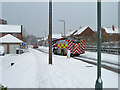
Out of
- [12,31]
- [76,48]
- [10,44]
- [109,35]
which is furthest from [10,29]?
[76,48]

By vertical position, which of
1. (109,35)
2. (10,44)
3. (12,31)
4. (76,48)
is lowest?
(76,48)

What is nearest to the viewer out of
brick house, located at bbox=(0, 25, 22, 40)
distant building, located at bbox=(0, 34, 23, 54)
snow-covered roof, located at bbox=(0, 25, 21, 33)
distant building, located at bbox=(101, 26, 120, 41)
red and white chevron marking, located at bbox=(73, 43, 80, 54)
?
red and white chevron marking, located at bbox=(73, 43, 80, 54)

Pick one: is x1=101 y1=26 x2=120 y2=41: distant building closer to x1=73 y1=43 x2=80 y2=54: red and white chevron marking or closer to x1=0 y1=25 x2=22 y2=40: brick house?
x1=0 y1=25 x2=22 y2=40: brick house

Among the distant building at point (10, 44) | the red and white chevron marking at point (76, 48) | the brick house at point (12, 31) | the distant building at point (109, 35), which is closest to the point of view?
the red and white chevron marking at point (76, 48)

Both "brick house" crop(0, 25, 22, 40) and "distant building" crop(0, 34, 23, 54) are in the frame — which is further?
"brick house" crop(0, 25, 22, 40)

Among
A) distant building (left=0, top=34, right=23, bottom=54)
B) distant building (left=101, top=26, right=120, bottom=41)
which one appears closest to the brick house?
distant building (left=0, top=34, right=23, bottom=54)

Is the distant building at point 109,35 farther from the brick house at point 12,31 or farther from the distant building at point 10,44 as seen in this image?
the brick house at point 12,31

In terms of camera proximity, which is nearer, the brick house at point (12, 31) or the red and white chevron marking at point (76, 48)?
the red and white chevron marking at point (76, 48)

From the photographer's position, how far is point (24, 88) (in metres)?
6.27

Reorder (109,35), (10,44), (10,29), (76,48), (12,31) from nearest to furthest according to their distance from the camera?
(76,48) < (10,44) < (12,31) < (10,29) < (109,35)

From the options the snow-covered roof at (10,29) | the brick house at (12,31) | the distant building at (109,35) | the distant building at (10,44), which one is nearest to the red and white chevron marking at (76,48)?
the distant building at (10,44)

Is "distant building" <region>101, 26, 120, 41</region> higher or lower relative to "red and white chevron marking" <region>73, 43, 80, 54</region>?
higher

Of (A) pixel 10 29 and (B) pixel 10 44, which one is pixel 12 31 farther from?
(B) pixel 10 44

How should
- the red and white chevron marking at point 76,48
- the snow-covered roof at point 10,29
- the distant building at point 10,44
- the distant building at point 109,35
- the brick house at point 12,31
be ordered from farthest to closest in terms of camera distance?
1. the snow-covered roof at point 10,29
2. the brick house at point 12,31
3. the distant building at point 109,35
4. the distant building at point 10,44
5. the red and white chevron marking at point 76,48
